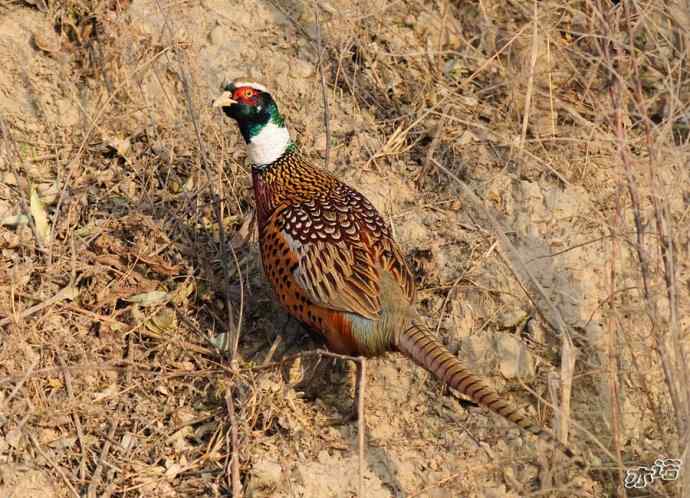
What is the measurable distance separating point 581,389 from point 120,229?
2.18m

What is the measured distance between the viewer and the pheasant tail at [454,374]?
3.43 meters

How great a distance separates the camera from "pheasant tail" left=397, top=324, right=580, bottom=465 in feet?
11.3

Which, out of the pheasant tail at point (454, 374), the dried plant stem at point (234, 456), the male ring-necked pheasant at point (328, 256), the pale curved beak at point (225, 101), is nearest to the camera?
the pheasant tail at point (454, 374)

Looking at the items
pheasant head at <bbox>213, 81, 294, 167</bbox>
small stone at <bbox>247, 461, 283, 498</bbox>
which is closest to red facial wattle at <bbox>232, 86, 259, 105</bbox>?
pheasant head at <bbox>213, 81, 294, 167</bbox>

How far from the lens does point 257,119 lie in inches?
172

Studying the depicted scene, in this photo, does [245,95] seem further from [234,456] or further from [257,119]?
[234,456]

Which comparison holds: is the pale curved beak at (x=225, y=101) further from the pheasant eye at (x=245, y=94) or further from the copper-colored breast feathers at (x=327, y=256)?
the copper-colored breast feathers at (x=327, y=256)

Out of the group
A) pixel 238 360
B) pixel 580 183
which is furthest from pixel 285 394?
pixel 580 183

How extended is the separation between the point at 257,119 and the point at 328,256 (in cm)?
74

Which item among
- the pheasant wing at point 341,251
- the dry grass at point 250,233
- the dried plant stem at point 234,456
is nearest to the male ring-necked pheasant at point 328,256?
the pheasant wing at point 341,251

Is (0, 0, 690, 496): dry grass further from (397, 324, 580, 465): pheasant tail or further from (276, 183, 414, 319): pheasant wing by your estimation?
(276, 183, 414, 319): pheasant wing

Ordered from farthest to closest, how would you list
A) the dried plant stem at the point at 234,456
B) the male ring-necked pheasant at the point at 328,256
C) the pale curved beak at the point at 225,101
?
the pale curved beak at the point at 225,101, the male ring-necked pheasant at the point at 328,256, the dried plant stem at the point at 234,456

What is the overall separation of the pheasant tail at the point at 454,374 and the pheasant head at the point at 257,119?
1.07m

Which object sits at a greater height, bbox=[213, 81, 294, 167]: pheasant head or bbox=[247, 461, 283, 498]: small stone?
bbox=[213, 81, 294, 167]: pheasant head
